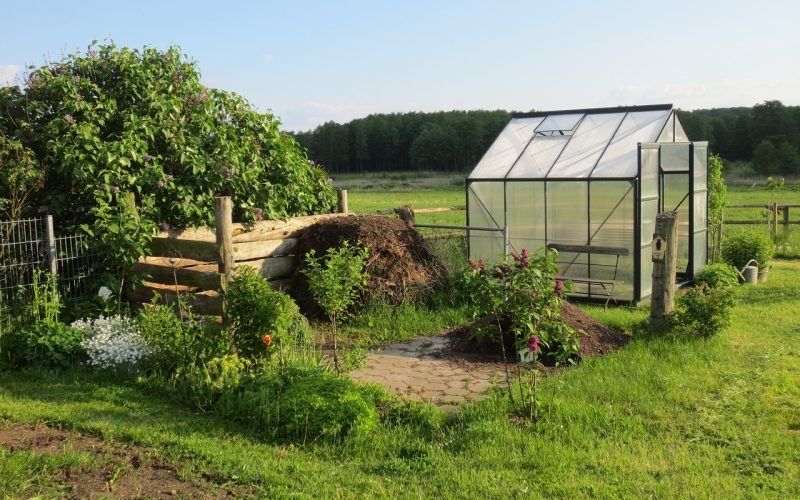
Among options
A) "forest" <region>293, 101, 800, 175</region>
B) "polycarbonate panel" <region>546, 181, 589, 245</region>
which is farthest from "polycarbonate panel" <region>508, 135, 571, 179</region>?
"forest" <region>293, 101, 800, 175</region>

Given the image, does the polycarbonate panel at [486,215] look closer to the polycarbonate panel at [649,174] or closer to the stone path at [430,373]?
the polycarbonate panel at [649,174]

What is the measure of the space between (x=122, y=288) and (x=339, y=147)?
257ft

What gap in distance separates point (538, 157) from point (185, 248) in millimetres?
7066

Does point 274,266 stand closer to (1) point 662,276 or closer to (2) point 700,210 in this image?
(1) point 662,276

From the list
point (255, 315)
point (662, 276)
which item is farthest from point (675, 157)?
point (255, 315)

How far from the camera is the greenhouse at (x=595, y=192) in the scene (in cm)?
1201

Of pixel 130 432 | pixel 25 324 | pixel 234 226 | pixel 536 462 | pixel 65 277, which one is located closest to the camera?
pixel 536 462

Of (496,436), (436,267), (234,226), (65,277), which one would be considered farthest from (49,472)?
(436,267)

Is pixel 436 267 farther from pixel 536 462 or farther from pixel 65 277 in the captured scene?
pixel 536 462

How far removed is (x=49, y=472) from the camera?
478 cm

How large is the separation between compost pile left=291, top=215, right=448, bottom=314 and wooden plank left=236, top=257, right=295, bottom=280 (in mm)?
135

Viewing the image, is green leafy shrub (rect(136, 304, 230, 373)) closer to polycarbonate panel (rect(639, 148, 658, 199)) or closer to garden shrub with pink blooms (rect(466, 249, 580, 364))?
garden shrub with pink blooms (rect(466, 249, 580, 364))

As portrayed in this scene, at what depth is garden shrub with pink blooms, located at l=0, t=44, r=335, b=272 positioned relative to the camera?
344 inches

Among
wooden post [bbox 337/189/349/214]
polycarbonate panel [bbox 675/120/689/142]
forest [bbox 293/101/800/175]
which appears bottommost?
wooden post [bbox 337/189/349/214]
